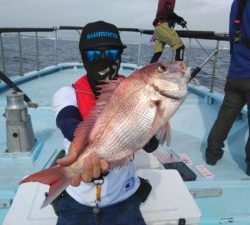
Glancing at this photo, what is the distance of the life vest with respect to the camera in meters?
2.26

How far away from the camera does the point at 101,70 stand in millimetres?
2248

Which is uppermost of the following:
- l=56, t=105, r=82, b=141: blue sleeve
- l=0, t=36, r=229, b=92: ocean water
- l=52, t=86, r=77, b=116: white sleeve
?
l=52, t=86, r=77, b=116: white sleeve

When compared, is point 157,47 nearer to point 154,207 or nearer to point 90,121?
point 154,207

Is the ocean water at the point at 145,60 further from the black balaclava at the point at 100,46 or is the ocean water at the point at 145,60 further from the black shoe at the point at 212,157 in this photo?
the black balaclava at the point at 100,46

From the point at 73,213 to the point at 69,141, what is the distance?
0.45 meters

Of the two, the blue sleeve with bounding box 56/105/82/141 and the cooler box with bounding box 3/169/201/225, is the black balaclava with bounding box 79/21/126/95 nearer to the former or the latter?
the blue sleeve with bounding box 56/105/82/141

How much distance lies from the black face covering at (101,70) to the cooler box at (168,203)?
0.83 meters

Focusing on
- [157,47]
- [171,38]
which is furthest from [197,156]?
[157,47]

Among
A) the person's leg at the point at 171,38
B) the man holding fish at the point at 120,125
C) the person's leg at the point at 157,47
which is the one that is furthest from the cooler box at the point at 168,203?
the person's leg at the point at 157,47

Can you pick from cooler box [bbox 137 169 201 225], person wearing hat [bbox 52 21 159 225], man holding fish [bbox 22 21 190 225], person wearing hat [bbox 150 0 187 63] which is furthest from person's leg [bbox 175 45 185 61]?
man holding fish [bbox 22 21 190 225]

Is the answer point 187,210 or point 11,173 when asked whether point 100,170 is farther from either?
point 11,173

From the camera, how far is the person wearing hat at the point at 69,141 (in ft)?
7.26

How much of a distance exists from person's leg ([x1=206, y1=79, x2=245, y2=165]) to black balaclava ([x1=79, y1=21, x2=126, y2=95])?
1.96m

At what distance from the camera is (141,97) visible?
1.66 meters
